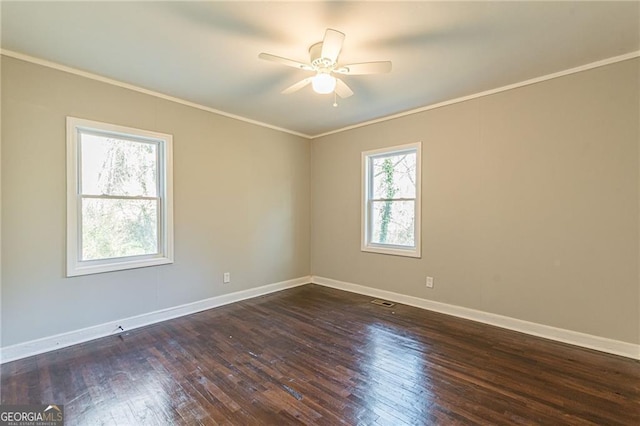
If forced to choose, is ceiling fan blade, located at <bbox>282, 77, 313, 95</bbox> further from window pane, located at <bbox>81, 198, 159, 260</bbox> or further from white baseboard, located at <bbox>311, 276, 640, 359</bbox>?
white baseboard, located at <bbox>311, 276, 640, 359</bbox>

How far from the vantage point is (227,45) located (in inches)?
93.4

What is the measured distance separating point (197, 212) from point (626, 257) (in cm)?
440

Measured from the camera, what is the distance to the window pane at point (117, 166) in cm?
296

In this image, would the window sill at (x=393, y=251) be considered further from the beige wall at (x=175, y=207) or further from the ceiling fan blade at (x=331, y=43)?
the ceiling fan blade at (x=331, y=43)

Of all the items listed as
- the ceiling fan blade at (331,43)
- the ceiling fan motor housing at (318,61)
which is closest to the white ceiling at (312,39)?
the ceiling fan motor housing at (318,61)

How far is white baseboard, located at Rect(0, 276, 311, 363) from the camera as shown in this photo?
8.26 feet

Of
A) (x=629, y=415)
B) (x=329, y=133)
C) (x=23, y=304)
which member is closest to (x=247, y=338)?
(x=23, y=304)

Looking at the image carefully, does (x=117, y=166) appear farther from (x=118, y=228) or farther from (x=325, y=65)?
(x=325, y=65)

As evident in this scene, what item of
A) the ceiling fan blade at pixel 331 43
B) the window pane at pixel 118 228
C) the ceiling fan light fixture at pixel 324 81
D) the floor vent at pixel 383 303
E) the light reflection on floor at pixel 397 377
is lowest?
the light reflection on floor at pixel 397 377

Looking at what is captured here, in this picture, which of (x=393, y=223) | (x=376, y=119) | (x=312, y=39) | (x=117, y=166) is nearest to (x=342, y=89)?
(x=312, y=39)

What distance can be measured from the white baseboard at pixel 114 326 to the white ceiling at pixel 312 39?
8.23 ft

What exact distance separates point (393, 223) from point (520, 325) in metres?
1.87

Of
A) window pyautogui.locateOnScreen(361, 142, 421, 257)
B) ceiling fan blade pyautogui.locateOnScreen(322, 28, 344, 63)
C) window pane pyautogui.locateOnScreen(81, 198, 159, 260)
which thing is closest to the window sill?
window pyautogui.locateOnScreen(361, 142, 421, 257)

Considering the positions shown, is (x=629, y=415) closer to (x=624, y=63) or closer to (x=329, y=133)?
(x=624, y=63)
